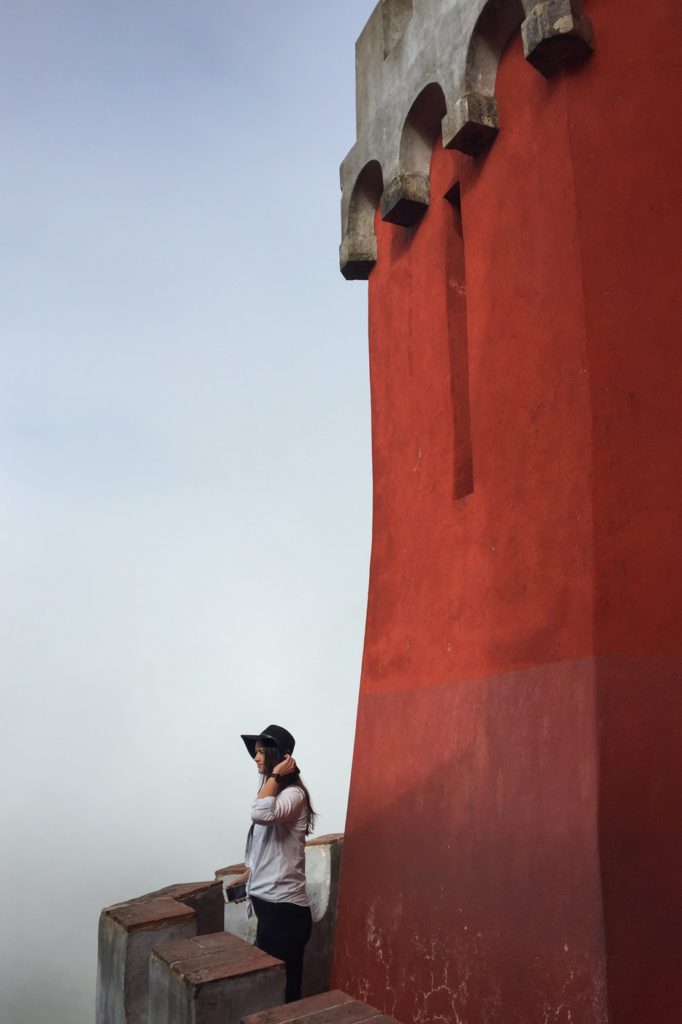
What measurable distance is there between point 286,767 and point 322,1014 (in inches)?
62.5

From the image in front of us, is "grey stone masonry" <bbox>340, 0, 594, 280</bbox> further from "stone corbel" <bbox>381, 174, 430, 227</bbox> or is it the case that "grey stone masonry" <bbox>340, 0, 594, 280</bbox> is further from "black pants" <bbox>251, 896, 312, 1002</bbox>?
"black pants" <bbox>251, 896, 312, 1002</bbox>

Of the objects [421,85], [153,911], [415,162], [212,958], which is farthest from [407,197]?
[153,911]

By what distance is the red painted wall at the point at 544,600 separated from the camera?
2.85 m

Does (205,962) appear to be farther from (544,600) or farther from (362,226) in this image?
(362,226)

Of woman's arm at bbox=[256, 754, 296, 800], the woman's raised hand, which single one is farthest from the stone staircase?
the woman's raised hand

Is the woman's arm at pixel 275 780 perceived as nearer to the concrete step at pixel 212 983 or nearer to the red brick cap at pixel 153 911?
the red brick cap at pixel 153 911

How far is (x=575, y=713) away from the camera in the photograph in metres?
3.00

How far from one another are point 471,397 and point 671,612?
142 cm

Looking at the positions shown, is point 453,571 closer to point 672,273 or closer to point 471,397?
point 471,397

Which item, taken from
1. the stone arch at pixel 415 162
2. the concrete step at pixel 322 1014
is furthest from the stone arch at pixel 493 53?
the concrete step at pixel 322 1014

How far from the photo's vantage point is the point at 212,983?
3.08m

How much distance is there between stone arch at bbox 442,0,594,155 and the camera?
347 centimetres

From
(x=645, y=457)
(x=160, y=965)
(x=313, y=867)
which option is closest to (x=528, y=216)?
(x=645, y=457)

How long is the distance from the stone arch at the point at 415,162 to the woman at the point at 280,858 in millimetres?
2846
